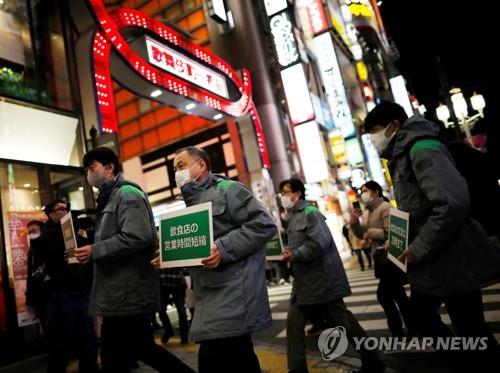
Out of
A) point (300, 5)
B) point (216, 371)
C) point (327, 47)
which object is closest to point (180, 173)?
point (216, 371)

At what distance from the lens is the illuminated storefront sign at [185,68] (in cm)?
1077

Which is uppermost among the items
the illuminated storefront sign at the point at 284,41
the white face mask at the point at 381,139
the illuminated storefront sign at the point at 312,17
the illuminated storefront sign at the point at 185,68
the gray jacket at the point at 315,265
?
the illuminated storefront sign at the point at 312,17

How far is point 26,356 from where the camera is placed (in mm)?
6227

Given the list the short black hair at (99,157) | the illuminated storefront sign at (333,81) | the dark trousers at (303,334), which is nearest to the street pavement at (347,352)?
the dark trousers at (303,334)

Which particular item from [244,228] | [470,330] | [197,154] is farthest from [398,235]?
[197,154]

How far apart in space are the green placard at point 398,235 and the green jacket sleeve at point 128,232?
1789mm

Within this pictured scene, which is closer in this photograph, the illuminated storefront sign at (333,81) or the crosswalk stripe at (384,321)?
the crosswalk stripe at (384,321)

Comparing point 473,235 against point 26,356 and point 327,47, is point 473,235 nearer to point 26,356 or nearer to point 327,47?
point 26,356

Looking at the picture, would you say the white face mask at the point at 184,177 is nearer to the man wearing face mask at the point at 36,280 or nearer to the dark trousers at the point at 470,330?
the dark trousers at the point at 470,330

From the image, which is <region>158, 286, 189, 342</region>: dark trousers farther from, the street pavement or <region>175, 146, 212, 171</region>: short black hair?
<region>175, 146, 212, 171</region>: short black hair

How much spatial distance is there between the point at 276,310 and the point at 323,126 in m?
17.0

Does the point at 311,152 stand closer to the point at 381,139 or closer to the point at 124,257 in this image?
the point at 381,139

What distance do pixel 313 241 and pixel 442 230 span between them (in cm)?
176

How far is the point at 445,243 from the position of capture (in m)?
2.24
